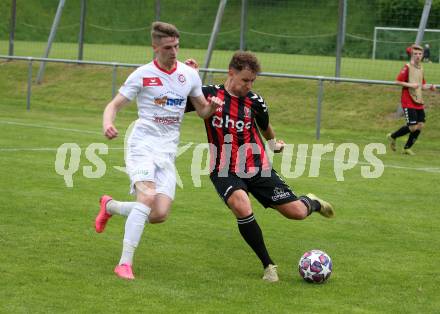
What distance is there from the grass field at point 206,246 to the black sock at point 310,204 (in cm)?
46

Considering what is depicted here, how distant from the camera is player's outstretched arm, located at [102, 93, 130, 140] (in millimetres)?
6793

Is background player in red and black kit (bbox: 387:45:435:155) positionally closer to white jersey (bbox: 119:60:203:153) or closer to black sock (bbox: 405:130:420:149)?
black sock (bbox: 405:130:420:149)

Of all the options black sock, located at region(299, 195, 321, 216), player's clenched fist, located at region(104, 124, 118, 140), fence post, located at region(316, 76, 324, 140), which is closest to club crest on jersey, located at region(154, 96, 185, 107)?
player's clenched fist, located at region(104, 124, 118, 140)

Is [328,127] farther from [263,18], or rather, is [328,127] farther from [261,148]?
[261,148]

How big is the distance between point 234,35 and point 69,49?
6.39 metres

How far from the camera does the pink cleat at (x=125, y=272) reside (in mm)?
7012

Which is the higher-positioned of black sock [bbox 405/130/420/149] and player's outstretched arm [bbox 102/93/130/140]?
player's outstretched arm [bbox 102/93/130/140]

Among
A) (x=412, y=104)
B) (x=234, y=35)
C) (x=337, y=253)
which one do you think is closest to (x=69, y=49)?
(x=234, y=35)

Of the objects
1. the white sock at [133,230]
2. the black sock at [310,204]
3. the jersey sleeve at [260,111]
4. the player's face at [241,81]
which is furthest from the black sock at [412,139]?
the white sock at [133,230]

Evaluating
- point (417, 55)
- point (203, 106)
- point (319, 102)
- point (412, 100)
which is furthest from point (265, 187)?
point (319, 102)

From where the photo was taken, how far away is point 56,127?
62.3 ft

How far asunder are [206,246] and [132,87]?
192cm

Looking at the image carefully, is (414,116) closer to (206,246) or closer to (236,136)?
(206,246)

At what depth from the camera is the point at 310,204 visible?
8055 millimetres
